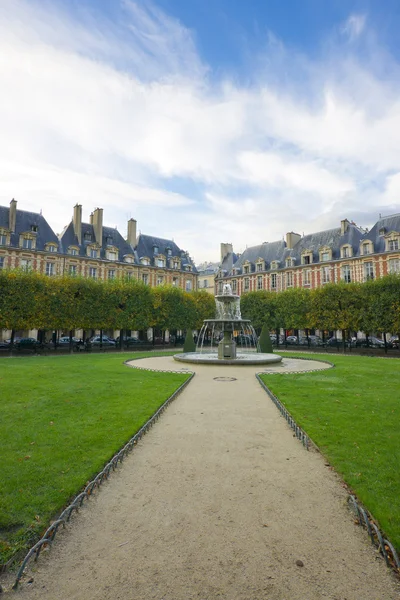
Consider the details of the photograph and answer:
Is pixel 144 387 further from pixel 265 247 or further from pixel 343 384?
pixel 265 247

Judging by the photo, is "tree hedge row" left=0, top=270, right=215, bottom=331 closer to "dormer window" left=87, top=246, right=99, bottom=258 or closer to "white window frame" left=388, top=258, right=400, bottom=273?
"dormer window" left=87, top=246, right=99, bottom=258

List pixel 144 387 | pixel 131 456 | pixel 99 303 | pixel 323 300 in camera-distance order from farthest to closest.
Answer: pixel 323 300, pixel 99 303, pixel 144 387, pixel 131 456

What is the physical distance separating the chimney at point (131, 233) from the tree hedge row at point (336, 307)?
70.1 ft

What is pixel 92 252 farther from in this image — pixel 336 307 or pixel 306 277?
pixel 336 307

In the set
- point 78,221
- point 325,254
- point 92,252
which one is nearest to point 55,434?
point 92,252

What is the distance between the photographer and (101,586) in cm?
300

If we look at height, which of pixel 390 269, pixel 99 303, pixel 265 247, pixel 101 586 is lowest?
pixel 101 586

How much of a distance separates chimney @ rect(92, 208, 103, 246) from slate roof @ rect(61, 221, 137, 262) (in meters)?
0.54

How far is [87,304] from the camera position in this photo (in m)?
31.3

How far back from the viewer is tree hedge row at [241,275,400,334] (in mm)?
30297

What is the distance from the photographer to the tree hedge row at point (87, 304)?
90.8 feet

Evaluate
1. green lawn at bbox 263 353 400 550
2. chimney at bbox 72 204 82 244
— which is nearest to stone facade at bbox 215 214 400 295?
chimney at bbox 72 204 82 244

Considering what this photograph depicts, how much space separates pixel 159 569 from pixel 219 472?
2.23m

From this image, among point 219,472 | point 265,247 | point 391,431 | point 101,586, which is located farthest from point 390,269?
point 101,586
